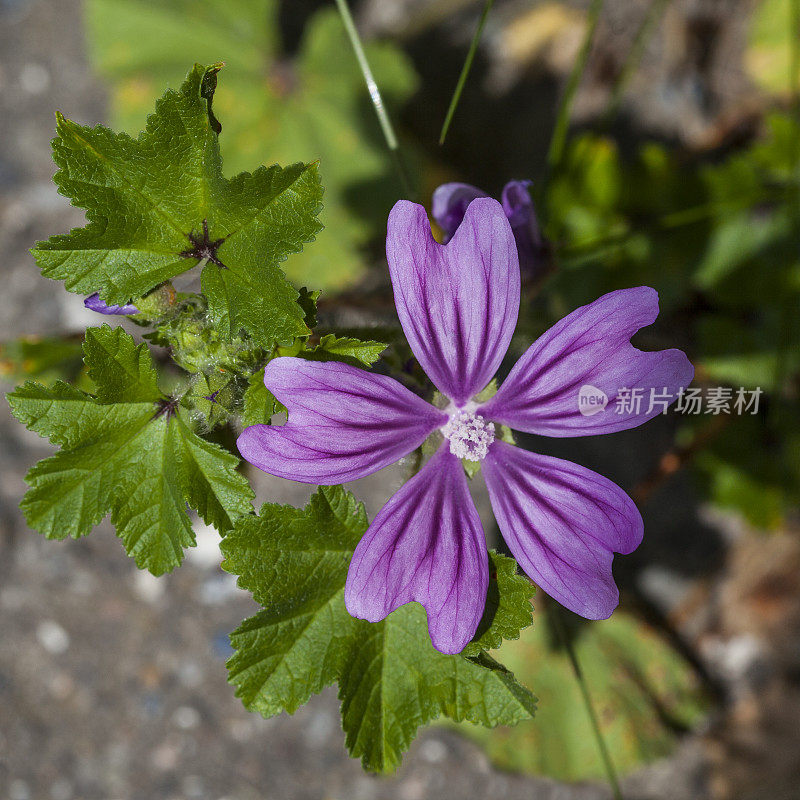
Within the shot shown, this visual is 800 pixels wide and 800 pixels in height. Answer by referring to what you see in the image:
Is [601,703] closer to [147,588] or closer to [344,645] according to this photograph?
[147,588]

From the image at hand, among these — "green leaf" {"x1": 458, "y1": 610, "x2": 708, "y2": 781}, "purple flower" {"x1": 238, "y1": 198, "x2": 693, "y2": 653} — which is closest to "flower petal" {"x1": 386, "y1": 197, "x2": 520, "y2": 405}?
"purple flower" {"x1": 238, "y1": 198, "x2": 693, "y2": 653}

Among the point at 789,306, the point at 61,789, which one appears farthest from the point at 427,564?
the point at 61,789

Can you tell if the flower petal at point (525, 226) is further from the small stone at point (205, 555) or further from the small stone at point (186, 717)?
the small stone at point (186, 717)

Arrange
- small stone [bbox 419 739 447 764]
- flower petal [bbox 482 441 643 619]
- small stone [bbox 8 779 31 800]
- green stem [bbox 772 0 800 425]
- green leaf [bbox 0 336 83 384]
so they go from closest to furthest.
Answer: flower petal [bbox 482 441 643 619] → green leaf [bbox 0 336 83 384] → green stem [bbox 772 0 800 425] → small stone [bbox 8 779 31 800] → small stone [bbox 419 739 447 764]

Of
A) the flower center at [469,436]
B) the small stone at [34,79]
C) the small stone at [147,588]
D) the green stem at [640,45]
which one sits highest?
the small stone at [34,79]

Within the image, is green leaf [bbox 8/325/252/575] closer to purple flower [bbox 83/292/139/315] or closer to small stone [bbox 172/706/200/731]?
purple flower [bbox 83/292/139/315]

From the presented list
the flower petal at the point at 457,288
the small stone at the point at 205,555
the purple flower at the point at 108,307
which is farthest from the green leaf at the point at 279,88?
the flower petal at the point at 457,288
